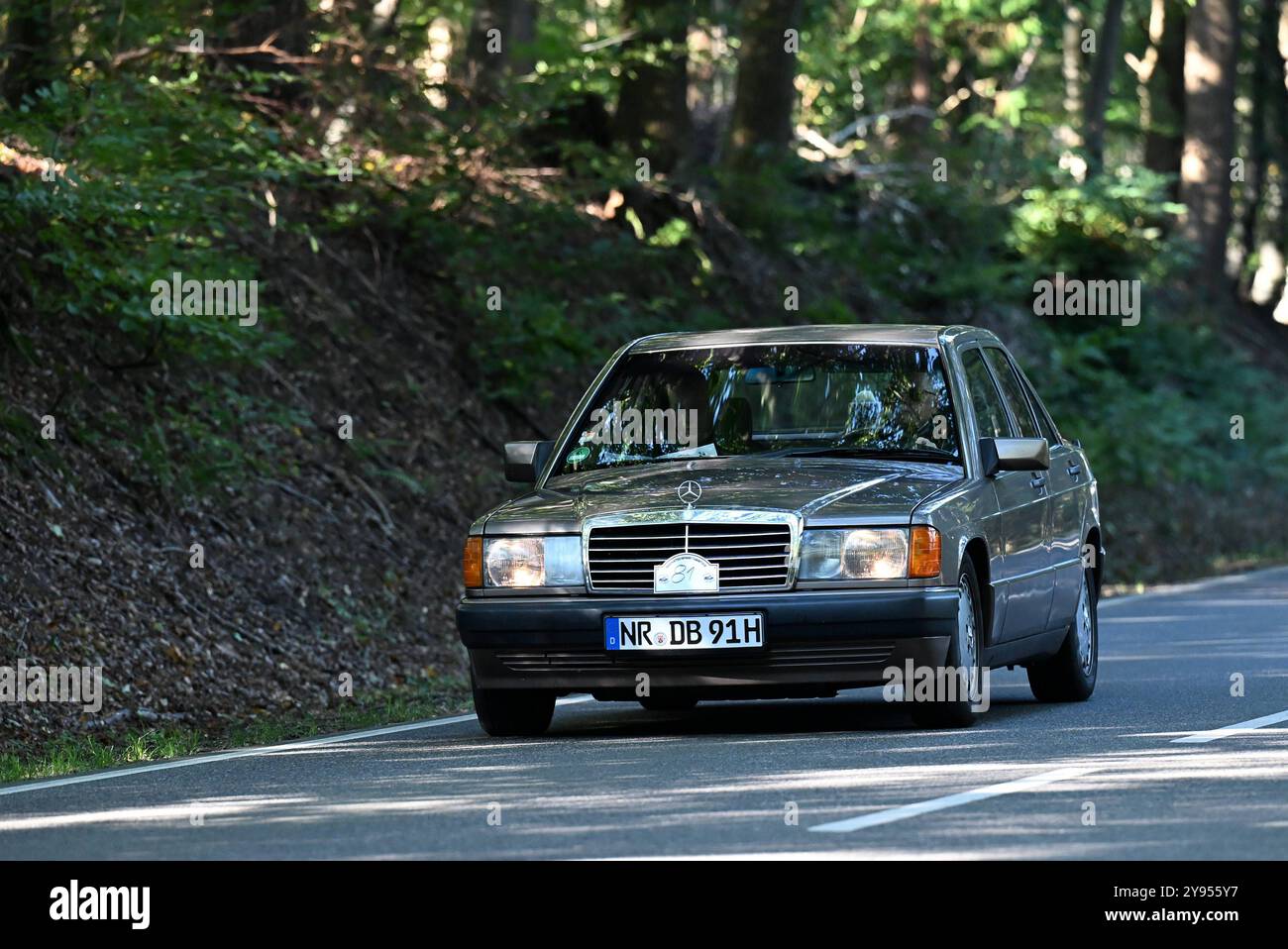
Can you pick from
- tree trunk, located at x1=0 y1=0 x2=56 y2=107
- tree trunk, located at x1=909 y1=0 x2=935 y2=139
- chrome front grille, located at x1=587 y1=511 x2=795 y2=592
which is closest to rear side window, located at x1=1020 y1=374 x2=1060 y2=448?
chrome front grille, located at x1=587 y1=511 x2=795 y2=592

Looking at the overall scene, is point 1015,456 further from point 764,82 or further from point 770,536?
point 764,82

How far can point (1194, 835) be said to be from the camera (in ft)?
25.1

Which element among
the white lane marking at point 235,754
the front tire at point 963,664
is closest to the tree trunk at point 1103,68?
the white lane marking at point 235,754

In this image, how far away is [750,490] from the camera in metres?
10.8

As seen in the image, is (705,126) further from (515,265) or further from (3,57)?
(3,57)

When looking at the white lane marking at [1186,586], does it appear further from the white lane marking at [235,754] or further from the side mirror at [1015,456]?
the white lane marking at [235,754]

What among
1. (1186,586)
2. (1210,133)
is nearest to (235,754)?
(1186,586)

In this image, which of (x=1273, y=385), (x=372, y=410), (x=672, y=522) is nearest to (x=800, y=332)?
(x=672, y=522)

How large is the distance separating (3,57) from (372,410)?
5085mm

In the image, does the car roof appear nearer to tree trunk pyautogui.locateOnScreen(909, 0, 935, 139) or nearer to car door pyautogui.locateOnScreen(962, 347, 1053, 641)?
car door pyautogui.locateOnScreen(962, 347, 1053, 641)

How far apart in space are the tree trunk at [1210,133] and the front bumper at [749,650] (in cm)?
3590

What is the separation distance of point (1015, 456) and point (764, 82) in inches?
701

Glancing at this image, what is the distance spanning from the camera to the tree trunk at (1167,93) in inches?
2012

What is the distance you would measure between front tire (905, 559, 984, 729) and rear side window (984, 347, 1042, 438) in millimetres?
1877
